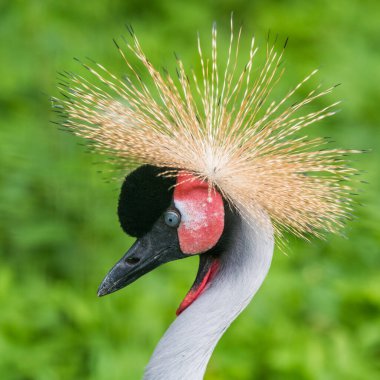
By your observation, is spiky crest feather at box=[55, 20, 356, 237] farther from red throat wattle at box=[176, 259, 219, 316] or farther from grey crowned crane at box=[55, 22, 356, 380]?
red throat wattle at box=[176, 259, 219, 316]

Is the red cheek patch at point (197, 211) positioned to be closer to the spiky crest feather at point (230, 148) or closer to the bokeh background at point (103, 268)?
the spiky crest feather at point (230, 148)

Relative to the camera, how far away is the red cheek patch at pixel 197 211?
167cm

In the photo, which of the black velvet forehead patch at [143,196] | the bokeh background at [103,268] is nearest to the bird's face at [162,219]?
the black velvet forehead patch at [143,196]

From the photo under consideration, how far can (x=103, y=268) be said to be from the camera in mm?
2934

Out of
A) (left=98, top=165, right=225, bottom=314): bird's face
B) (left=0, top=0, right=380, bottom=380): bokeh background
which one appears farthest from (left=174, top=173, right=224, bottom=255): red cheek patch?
(left=0, top=0, right=380, bottom=380): bokeh background

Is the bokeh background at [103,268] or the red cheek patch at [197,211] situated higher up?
the red cheek patch at [197,211]

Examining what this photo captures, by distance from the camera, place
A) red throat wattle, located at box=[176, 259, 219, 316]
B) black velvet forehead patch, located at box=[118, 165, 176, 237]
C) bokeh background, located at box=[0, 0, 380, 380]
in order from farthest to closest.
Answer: bokeh background, located at box=[0, 0, 380, 380] → red throat wattle, located at box=[176, 259, 219, 316] → black velvet forehead patch, located at box=[118, 165, 176, 237]

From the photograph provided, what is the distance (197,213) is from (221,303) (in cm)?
17

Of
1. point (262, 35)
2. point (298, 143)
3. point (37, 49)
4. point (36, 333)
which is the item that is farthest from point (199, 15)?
point (298, 143)

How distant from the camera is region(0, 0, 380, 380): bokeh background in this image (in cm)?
264

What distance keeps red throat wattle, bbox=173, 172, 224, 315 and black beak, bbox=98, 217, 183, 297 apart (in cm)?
2

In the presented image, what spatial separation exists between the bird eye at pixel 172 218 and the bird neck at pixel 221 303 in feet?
0.34

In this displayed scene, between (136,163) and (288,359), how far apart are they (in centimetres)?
109

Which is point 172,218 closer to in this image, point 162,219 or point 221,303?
point 162,219
